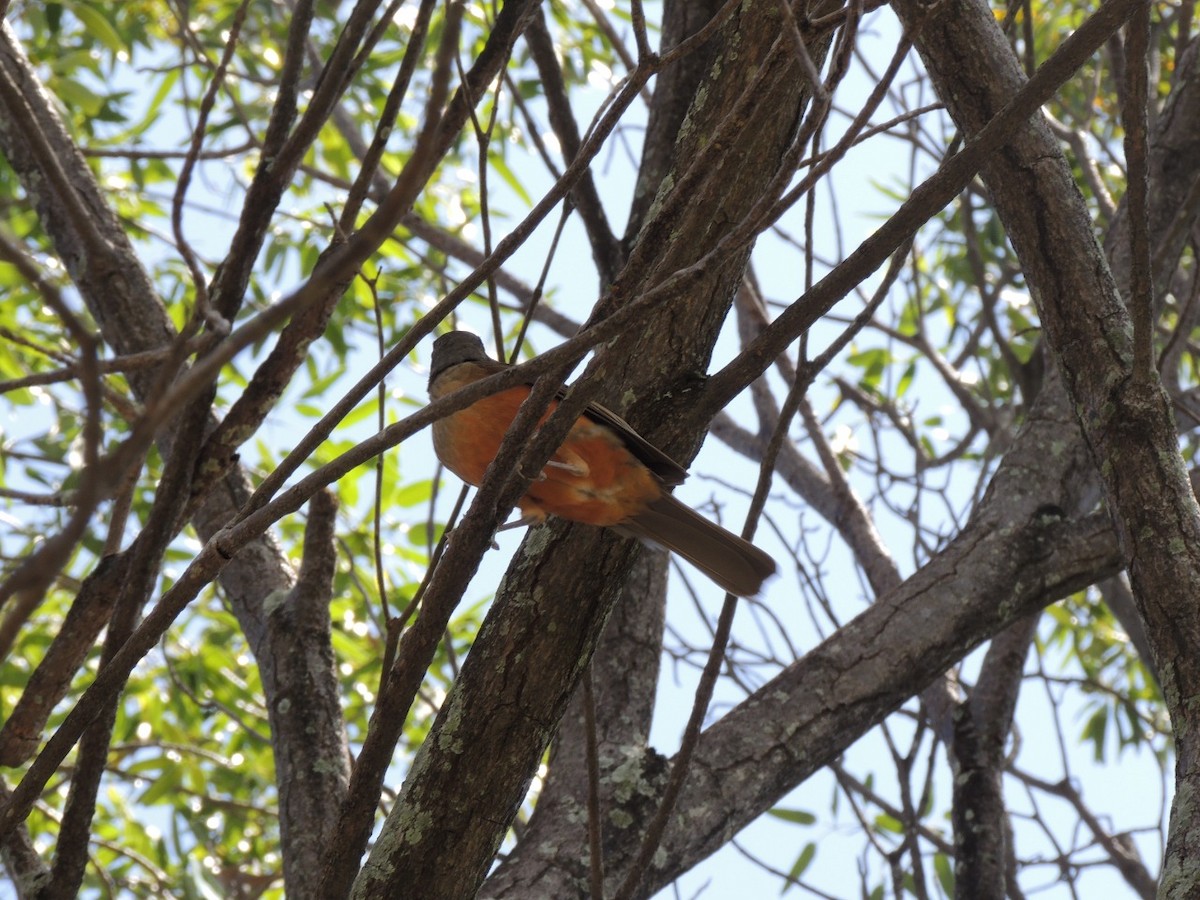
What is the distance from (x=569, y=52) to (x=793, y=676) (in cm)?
403

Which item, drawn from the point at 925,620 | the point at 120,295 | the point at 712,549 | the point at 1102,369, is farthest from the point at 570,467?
the point at 120,295

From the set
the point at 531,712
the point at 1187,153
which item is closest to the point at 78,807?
the point at 531,712

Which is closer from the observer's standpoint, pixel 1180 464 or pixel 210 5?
pixel 1180 464

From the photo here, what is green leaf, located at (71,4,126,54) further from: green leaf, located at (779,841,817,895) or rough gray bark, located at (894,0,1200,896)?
green leaf, located at (779,841,817,895)

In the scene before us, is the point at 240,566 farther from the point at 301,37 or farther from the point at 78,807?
the point at 301,37

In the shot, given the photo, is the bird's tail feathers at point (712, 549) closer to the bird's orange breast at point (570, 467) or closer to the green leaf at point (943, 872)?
the bird's orange breast at point (570, 467)

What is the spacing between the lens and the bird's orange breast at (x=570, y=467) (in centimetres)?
298

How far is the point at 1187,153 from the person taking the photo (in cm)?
422

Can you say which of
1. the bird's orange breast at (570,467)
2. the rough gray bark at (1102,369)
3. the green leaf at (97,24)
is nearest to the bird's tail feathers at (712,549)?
the bird's orange breast at (570,467)

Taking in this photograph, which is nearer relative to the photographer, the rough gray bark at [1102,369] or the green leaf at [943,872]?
the rough gray bark at [1102,369]

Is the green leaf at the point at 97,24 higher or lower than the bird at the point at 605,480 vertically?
higher

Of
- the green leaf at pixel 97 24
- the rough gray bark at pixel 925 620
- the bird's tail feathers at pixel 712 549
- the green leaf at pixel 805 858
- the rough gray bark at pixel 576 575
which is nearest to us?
the rough gray bark at pixel 576 575

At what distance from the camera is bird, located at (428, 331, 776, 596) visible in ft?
9.70

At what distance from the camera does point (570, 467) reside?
10.0ft
